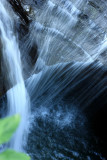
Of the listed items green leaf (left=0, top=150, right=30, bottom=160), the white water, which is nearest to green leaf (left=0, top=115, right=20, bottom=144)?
green leaf (left=0, top=150, right=30, bottom=160)

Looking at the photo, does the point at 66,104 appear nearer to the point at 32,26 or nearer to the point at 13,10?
the point at 32,26

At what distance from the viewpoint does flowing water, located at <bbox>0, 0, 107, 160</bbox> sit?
4906 mm

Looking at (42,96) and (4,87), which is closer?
(4,87)

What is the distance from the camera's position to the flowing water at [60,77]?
4.91 metres

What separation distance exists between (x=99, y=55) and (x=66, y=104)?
1.68 m

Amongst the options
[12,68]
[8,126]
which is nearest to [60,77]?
[12,68]

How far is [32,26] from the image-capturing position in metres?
5.43

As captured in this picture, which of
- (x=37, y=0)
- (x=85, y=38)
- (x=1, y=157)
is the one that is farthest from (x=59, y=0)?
(x=1, y=157)

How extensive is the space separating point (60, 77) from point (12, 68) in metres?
1.56

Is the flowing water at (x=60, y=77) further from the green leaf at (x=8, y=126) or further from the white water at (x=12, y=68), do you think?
Result: the green leaf at (x=8, y=126)

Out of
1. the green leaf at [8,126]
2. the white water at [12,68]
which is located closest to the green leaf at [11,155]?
the green leaf at [8,126]

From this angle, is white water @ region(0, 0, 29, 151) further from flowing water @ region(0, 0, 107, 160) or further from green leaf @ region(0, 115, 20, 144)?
green leaf @ region(0, 115, 20, 144)

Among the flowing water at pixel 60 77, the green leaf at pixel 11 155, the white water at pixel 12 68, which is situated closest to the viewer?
the green leaf at pixel 11 155

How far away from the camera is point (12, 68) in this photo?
15.2 ft
